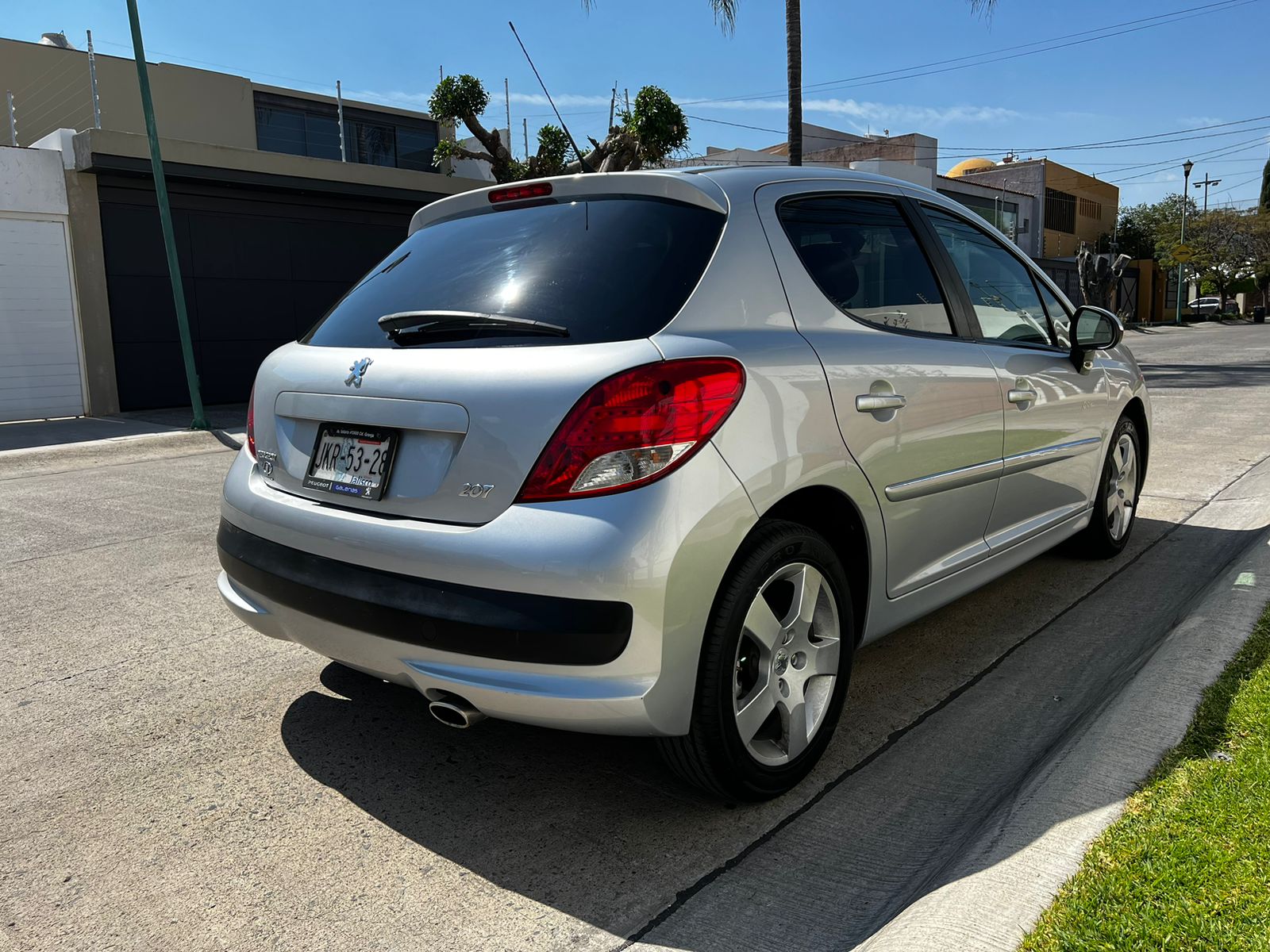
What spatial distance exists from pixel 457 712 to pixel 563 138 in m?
19.2

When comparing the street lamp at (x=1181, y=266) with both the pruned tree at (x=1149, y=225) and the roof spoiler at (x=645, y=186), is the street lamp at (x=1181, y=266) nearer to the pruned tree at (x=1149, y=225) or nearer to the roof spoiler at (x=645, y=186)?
the pruned tree at (x=1149, y=225)

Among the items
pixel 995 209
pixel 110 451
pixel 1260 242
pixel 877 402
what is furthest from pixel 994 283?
pixel 1260 242

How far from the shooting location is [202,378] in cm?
1625

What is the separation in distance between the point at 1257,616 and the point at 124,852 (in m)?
3.86

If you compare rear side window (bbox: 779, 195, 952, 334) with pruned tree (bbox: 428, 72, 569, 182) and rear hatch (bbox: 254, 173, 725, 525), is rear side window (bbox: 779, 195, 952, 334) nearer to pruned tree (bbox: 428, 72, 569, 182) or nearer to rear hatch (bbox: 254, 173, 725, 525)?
rear hatch (bbox: 254, 173, 725, 525)

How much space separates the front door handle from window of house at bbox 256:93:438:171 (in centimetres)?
2364

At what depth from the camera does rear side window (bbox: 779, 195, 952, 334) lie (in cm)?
307

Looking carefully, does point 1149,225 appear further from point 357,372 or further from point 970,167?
point 357,372

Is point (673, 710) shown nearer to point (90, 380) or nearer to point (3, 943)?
point (3, 943)

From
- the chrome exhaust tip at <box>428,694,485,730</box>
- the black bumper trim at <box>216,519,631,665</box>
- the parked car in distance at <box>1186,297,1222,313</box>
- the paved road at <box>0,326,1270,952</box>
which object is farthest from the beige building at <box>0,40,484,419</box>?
the parked car in distance at <box>1186,297,1222,313</box>

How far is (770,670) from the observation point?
2701 mm

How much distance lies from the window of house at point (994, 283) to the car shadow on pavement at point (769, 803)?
4.10ft

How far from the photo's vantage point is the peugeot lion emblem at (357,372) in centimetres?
275

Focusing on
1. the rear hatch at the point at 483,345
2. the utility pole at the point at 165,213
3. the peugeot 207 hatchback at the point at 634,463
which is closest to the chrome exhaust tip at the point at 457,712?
the peugeot 207 hatchback at the point at 634,463
